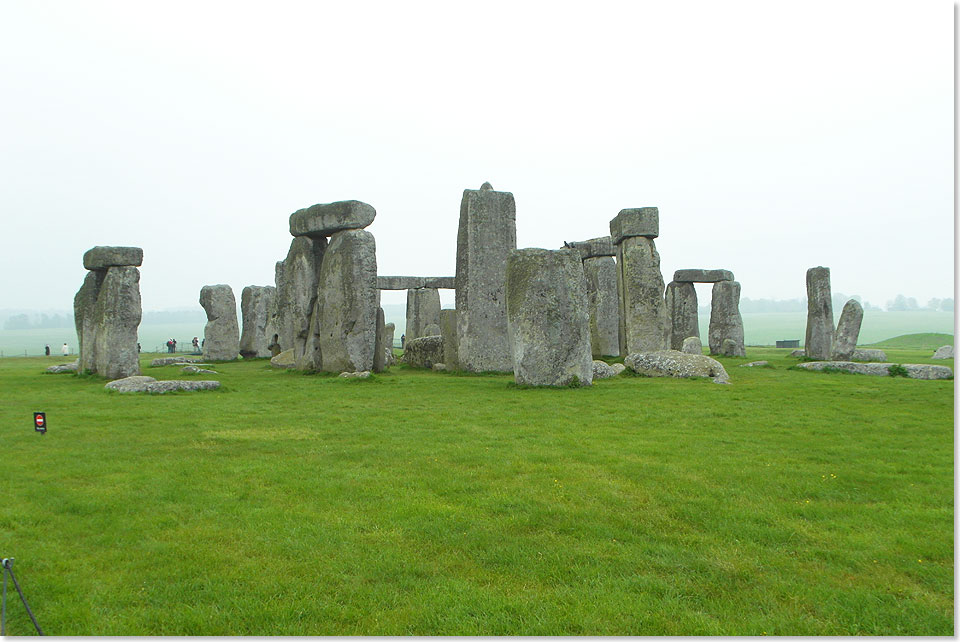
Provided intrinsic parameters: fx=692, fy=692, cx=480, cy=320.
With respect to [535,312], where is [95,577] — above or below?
below

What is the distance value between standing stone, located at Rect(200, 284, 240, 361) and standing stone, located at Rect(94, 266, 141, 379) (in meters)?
8.28

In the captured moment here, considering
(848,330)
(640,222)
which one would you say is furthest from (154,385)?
(848,330)

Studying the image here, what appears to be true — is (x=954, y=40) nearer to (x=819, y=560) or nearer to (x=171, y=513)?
(x=819, y=560)

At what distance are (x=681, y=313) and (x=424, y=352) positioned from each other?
35.0 ft

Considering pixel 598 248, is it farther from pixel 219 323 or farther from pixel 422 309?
pixel 219 323

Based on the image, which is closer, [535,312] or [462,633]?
[462,633]

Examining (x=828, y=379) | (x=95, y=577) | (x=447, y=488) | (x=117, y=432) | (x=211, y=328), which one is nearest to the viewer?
(x=95, y=577)

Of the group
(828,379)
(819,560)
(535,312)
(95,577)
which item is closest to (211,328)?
(535,312)

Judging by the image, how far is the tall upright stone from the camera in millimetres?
16641

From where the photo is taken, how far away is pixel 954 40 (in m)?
2.97

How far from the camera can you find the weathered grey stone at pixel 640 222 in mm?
16656

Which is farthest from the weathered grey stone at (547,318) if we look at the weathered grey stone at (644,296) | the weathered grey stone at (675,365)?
the weathered grey stone at (644,296)

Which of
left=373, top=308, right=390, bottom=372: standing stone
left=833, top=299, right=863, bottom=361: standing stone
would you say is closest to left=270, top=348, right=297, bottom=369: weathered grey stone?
left=373, top=308, right=390, bottom=372: standing stone

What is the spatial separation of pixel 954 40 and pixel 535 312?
8244 millimetres
